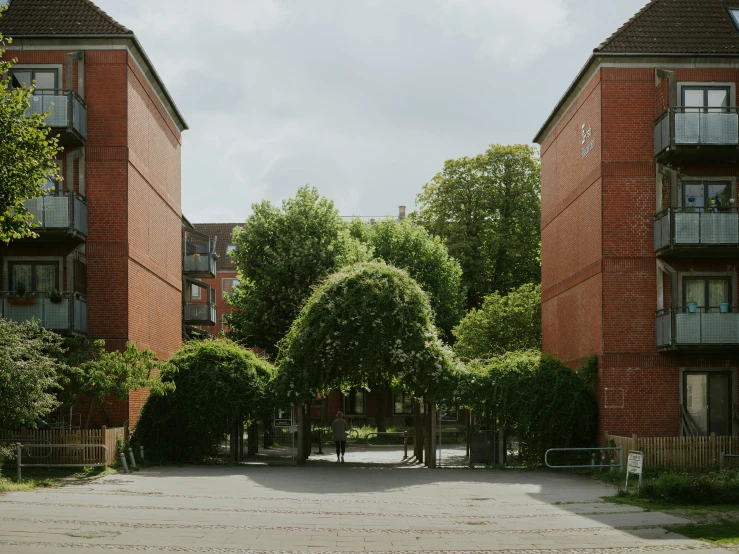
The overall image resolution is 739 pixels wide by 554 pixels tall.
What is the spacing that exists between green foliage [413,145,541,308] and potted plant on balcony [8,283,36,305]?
99.3 feet

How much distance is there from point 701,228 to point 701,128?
8.98 feet

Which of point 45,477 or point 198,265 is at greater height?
point 198,265

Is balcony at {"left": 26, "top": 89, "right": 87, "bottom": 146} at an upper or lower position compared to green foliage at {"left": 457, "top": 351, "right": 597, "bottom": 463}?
upper

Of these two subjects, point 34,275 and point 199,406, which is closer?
point 34,275

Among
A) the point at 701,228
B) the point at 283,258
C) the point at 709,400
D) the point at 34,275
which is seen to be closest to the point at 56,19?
the point at 34,275

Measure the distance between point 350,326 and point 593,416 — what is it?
752 centimetres

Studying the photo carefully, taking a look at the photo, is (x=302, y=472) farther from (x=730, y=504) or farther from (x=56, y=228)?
(x=730, y=504)

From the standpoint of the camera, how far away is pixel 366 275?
2948cm

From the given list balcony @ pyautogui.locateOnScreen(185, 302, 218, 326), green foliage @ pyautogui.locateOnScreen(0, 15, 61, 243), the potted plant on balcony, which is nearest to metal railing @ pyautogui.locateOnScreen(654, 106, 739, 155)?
green foliage @ pyautogui.locateOnScreen(0, 15, 61, 243)

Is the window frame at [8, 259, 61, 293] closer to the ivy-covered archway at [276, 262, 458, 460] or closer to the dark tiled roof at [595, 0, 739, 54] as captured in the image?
the ivy-covered archway at [276, 262, 458, 460]

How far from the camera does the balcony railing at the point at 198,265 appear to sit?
44.0 metres

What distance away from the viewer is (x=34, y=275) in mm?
29188

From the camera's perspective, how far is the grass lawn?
21203mm

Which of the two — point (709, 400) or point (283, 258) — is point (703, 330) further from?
point (283, 258)
